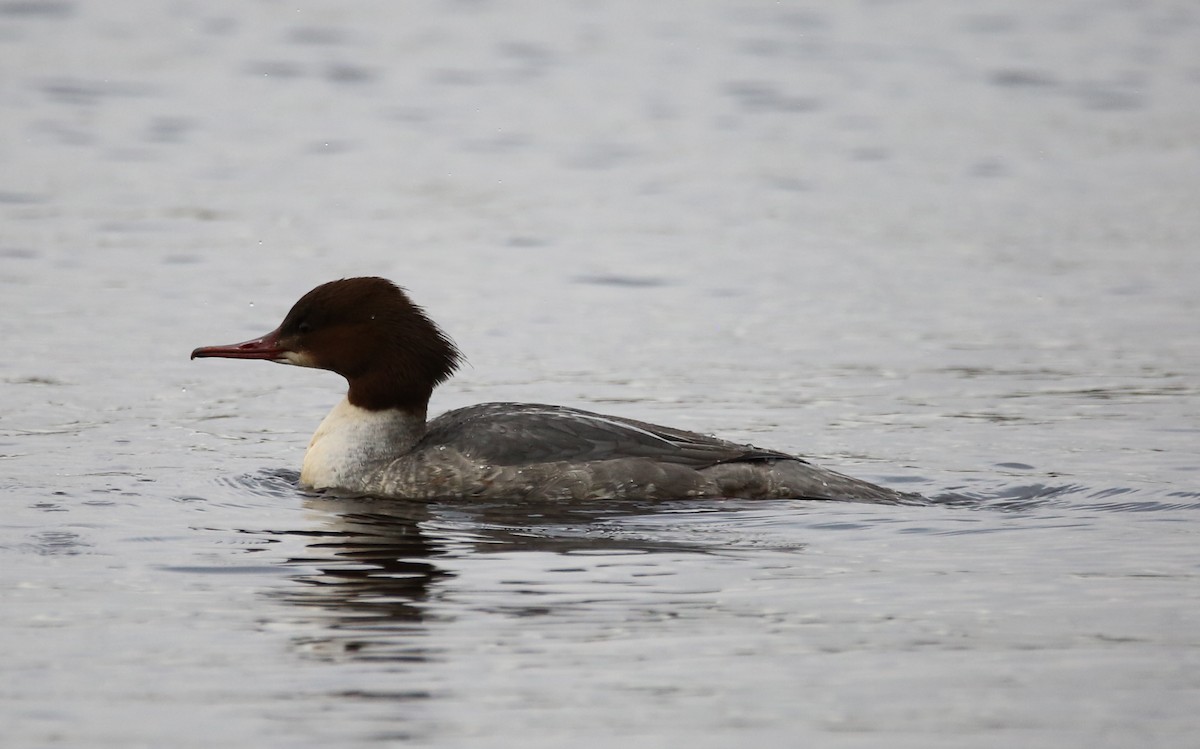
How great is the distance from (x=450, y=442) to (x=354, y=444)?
1.82ft

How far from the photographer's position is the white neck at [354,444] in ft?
35.4

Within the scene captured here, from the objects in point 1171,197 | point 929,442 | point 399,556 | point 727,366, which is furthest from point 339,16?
point 399,556

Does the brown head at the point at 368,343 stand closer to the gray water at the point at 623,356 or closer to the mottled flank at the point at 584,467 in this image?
the mottled flank at the point at 584,467

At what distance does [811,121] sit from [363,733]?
17180 millimetres

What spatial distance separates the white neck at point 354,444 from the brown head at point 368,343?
2.9 inches

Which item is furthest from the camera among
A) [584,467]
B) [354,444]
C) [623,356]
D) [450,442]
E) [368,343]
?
[623,356]

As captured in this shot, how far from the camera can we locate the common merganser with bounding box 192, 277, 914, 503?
10477 mm

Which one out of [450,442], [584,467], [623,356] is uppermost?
[623,356]

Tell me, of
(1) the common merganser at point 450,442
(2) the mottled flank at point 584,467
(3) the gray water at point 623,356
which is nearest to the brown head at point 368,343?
(1) the common merganser at point 450,442

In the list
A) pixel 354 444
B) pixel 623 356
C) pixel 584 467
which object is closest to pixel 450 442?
pixel 354 444

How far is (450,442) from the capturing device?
10734 mm

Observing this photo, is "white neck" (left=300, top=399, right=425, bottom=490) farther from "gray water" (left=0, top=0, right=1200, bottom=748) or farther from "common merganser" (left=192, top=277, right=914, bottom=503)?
"gray water" (left=0, top=0, right=1200, bottom=748)

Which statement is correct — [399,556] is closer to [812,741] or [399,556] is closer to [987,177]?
[812,741]

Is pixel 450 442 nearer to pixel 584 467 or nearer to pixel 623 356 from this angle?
pixel 584 467
